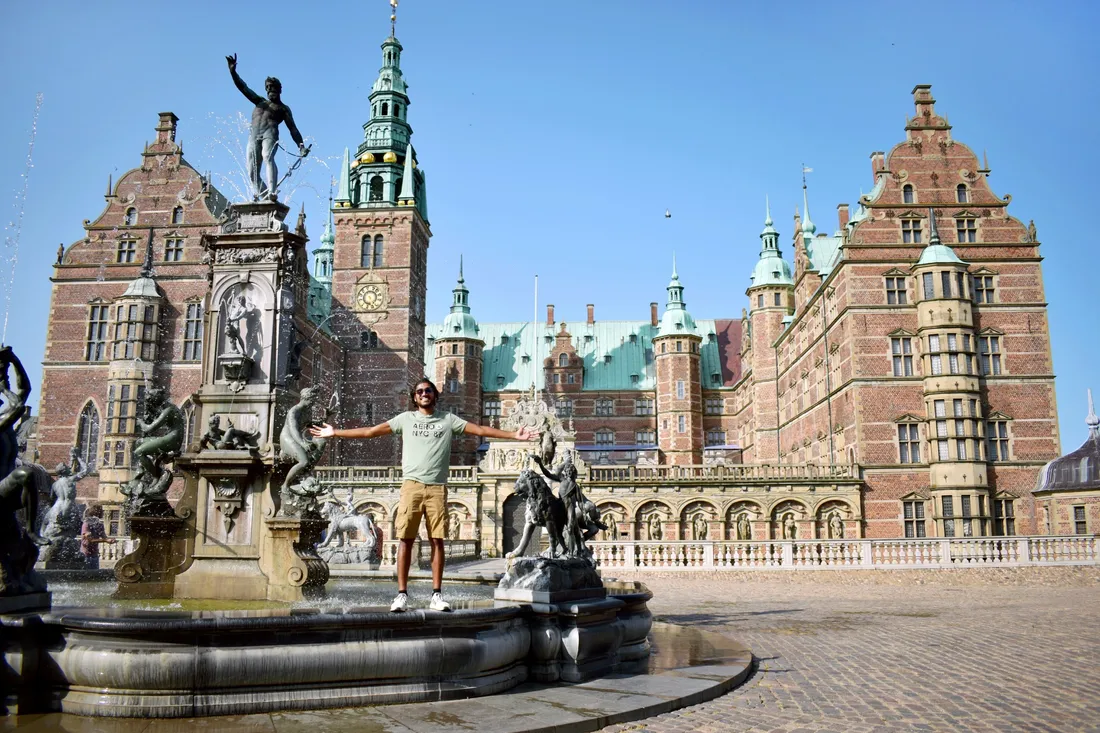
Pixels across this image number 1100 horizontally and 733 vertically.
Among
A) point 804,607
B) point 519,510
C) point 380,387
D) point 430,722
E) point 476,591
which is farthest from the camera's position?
point 380,387

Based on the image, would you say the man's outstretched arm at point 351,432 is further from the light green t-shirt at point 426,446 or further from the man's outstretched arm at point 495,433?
the man's outstretched arm at point 495,433

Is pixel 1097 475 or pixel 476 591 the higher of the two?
pixel 1097 475

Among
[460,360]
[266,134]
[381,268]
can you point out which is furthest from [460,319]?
[266,134]

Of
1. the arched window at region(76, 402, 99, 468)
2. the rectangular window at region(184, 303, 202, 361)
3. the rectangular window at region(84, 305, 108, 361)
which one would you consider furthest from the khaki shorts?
the rectangular window at region(84, 305, 108, 361)

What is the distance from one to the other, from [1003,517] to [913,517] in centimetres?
321

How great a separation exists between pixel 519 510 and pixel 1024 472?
71.1 feet

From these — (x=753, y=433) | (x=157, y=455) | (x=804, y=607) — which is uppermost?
(x=753, y=433)

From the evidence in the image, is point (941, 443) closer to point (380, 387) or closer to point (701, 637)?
point (701, 637)

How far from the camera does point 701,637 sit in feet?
33.0

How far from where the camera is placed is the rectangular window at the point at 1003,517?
31641 millimetres

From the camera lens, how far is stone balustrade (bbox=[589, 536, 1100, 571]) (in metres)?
23.5

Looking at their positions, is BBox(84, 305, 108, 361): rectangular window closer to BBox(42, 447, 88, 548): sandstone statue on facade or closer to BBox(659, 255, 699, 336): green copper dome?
BBox(42, 447, 88, 548): sandstone statue on facade

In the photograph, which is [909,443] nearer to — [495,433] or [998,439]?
[998,439]

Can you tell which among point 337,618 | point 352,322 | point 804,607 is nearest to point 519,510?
point 352,322
